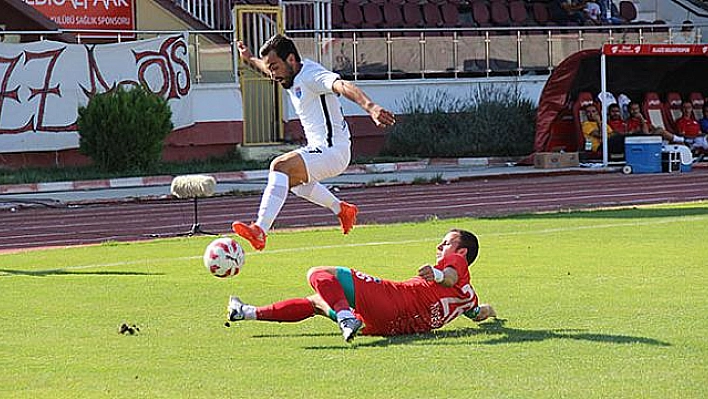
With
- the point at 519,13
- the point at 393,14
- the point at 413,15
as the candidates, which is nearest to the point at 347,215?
the point at 393,14

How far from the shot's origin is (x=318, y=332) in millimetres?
10023

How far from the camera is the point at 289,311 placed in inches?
388

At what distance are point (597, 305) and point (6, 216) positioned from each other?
14.3m

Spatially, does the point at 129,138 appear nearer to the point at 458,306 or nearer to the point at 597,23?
the point at 597,23

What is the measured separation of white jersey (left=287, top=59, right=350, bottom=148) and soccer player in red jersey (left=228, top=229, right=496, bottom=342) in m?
2.77

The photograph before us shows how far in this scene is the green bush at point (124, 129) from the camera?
28938mm

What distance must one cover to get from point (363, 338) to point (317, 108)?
10.6 ft

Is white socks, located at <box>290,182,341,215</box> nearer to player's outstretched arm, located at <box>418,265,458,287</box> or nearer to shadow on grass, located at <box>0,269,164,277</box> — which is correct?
shadow on grass, located at <box>0,269,164,277</box>

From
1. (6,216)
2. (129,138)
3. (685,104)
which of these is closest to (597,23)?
(685,104)

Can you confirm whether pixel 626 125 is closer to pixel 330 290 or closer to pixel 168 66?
pixel 168 66

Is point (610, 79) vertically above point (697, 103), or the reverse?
point (610, 79)

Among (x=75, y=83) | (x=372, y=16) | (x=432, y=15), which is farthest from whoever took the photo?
(x=432, y=15)

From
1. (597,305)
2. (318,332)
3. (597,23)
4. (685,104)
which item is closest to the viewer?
(318,332)

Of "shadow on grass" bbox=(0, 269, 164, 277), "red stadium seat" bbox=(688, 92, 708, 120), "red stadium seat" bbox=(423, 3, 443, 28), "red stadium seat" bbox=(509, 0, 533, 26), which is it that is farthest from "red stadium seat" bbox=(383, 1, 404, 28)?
"shadow on grass" bbox=(0, 269, 164, 277)
